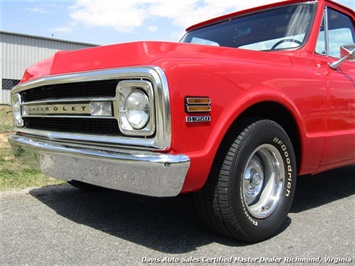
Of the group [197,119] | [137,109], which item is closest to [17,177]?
[137,109]

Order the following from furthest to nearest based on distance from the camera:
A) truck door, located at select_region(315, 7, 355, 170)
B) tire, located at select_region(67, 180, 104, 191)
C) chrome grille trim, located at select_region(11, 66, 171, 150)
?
1. tire, located at select_region(67, 180, 104, 191)
2. truck door, located at select_region(315, 7, 355, 170)
3. chrome grille trim, located at select_region(11, 66, 171, 150)

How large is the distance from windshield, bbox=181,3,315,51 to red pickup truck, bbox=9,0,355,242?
0.04 feet

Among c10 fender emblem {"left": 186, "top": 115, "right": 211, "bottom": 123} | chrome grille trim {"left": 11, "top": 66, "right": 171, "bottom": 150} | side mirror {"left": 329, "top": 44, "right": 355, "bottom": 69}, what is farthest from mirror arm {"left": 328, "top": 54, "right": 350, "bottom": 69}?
chrome grille trim {"left": 11, "top": 66, "right": 171, "bottom": 150}

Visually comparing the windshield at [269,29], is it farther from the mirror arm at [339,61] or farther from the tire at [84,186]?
the tire at [84,186]

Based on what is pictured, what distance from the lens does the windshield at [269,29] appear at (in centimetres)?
333

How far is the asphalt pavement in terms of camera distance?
233 cm

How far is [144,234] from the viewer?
8.89 ft

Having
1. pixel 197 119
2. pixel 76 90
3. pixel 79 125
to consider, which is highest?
pixel 76 90

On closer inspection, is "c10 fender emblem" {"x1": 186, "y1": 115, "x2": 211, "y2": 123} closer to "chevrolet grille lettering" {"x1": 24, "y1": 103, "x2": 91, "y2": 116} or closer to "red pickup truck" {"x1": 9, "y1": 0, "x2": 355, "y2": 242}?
"red pickup truck" {"x1": 9, "y1": 0, "x2": 355, "y2": 242}

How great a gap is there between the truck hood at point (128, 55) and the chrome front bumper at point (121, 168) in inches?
20.7

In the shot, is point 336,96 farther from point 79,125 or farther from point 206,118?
point 79,125

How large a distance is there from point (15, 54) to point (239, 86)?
18.6 meters

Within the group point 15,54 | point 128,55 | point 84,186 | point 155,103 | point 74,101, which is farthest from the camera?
point 15,54

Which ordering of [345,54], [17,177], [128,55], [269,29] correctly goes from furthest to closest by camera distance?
[17,177] → [269,29] → [345,54] → [128,55]
